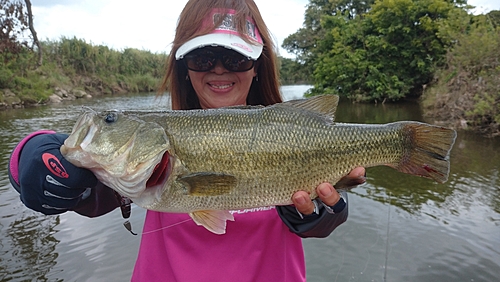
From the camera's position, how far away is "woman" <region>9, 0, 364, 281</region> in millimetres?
1623

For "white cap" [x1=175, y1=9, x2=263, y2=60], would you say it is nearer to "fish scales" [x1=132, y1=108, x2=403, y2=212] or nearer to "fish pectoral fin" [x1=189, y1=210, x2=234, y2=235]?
"fish scales" [x1=132, y1=108, x2=403, y2=212]

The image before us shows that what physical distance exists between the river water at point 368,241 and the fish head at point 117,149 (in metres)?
1.99

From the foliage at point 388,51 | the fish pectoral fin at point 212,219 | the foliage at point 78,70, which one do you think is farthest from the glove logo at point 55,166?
the foliage at point 388,51

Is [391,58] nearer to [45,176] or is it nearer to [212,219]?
[212,219]

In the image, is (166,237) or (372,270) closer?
(166,237)

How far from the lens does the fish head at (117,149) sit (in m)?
1.65

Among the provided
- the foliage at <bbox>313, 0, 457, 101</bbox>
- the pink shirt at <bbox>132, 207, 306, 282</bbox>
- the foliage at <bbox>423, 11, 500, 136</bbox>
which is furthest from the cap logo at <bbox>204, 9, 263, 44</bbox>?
the foliage at <bbox>313, 0, 457, 101</bbox>

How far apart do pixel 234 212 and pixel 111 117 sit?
913mm

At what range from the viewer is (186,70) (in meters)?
2.65

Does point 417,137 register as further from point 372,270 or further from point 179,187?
point 372,270

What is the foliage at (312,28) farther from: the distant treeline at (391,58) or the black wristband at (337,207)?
the black wristband at (337,207)

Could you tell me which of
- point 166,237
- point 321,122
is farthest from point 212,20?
point 166,237

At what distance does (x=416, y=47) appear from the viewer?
26.7 m

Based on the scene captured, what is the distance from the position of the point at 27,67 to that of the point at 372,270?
3514 cm
